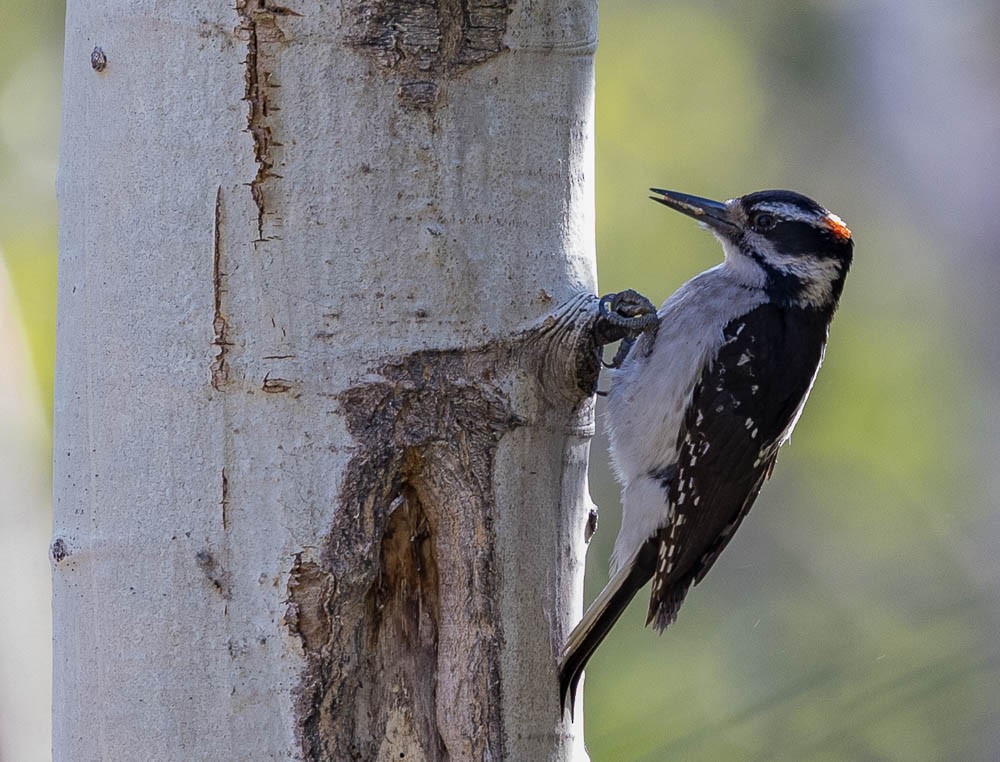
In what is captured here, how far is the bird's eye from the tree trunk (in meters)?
1.92

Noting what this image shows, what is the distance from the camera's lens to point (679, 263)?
714cm

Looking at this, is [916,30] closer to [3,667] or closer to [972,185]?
[972,185]

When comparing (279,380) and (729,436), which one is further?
(729,436)

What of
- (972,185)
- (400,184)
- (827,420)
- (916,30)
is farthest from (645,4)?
(400,184)

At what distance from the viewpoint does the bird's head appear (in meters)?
3.70

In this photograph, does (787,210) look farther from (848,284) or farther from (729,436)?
(848,284)

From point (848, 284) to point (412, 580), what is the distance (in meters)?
6.66

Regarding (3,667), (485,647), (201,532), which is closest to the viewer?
(201,532)

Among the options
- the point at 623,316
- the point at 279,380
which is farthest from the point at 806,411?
the point at 279,380

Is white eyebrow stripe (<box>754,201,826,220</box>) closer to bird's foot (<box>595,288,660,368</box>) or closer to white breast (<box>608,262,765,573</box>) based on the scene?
white breast (<box>608,262,765,573</box>)

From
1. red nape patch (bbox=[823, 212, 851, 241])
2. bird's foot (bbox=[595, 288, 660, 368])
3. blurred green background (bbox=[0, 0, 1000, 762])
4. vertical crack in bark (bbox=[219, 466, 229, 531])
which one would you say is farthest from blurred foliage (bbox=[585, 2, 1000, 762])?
vertical crack in bark (bbox=[219, 466, 229, 531])

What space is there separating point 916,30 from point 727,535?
6.00m

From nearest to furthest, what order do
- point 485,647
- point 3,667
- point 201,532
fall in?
1. point 201,532
2. point 485,647
3. point 3,667

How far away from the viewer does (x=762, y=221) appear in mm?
3721
